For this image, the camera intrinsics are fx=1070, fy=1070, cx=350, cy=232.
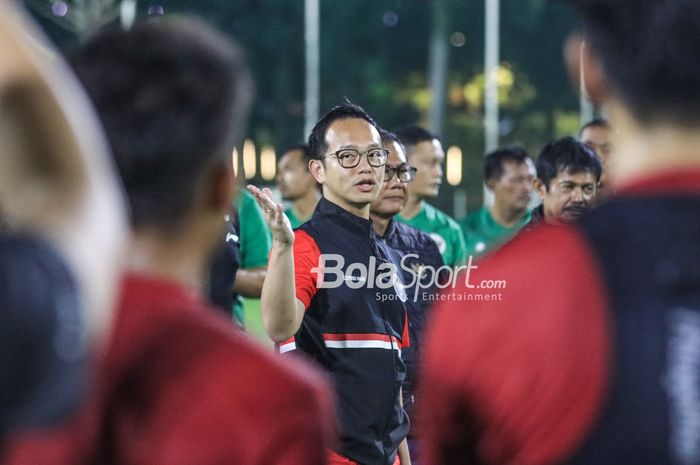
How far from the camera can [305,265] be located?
425 centimetres

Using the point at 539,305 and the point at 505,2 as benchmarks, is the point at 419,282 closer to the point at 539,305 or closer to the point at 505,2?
the point at 539,305

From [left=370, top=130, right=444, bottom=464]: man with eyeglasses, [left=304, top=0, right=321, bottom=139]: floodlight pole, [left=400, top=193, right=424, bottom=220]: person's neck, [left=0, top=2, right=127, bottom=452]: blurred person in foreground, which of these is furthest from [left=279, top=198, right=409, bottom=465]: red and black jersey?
[left=304, top=0, right=321, bottom=139]: floodlight pole

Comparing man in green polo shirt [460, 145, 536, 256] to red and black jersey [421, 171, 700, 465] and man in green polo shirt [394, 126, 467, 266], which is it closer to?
man in green polo shirt [394, 126, 467, 266]

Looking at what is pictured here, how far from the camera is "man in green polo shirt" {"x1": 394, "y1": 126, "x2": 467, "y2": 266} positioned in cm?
646

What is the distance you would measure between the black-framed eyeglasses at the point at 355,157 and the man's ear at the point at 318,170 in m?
0.05

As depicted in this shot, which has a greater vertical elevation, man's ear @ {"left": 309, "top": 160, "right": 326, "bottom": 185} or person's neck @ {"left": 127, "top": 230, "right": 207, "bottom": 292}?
man's ear @ {"left": 309, "top": 160, "right": 326, "bottom": 185}

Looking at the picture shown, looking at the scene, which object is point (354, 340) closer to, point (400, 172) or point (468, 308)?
point (400, 172)

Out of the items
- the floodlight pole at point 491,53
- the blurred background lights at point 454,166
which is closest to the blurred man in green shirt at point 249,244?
the floodlight pole at point 491,53

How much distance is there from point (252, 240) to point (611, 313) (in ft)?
14.3

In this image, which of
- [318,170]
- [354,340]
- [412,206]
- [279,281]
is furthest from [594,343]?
[412,206]

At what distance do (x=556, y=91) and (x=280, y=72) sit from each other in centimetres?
678

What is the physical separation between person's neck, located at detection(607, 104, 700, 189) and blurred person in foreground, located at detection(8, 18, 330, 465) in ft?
1.77

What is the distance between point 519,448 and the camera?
1.45 m

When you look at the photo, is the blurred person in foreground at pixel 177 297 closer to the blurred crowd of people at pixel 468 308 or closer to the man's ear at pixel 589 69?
the blurred crowd of people at pixel 468 308
